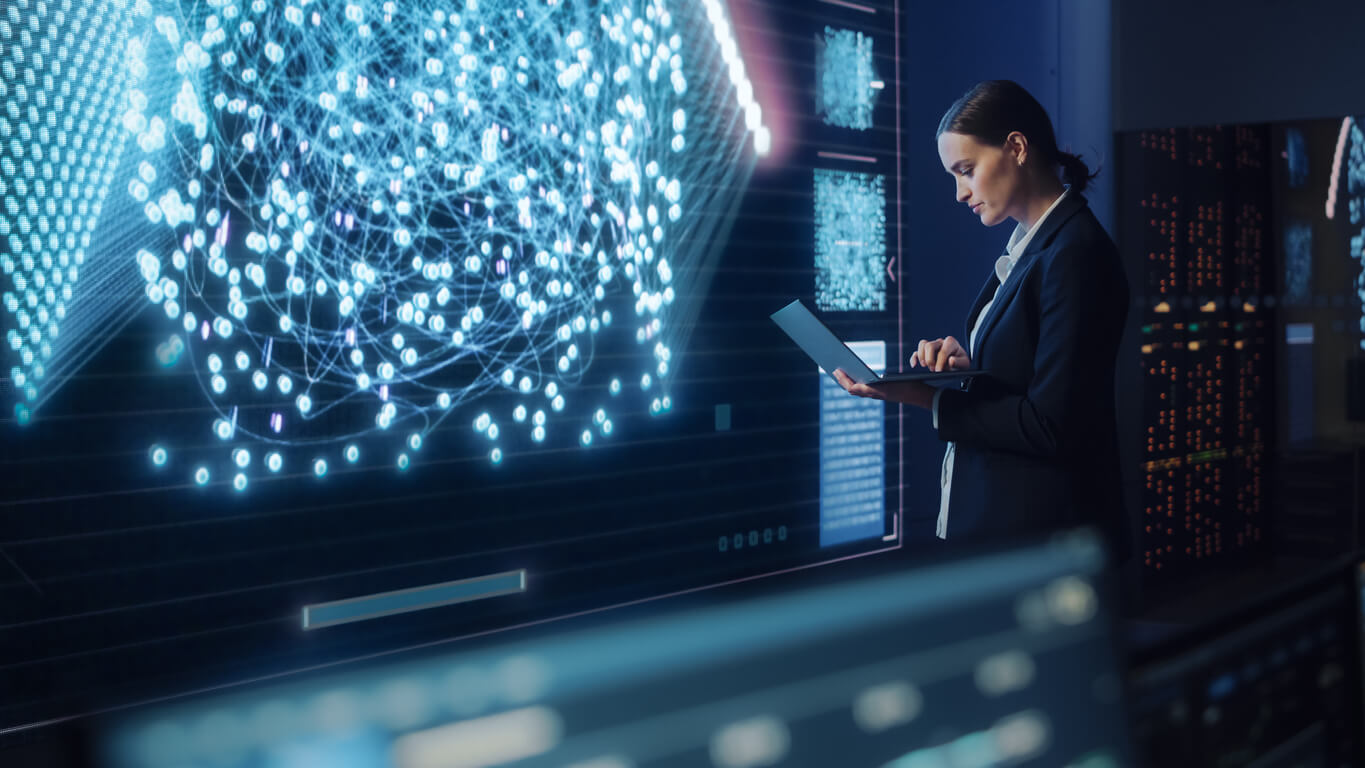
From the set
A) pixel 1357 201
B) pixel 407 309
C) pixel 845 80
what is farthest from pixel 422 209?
pixel 1357 201

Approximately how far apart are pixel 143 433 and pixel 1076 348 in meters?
1.79

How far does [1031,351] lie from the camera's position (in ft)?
5.72

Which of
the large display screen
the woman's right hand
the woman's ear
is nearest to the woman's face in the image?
the woman's ear

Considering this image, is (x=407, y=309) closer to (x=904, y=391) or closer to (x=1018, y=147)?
(x=904, y=391)

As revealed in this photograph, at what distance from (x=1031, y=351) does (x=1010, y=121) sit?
368mm

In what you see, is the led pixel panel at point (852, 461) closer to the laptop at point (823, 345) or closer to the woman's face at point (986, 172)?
the laptop at point (823, 345)

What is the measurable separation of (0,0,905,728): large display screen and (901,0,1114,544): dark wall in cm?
19

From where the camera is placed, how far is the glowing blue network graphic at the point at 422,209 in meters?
2.43

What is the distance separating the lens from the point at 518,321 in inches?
115

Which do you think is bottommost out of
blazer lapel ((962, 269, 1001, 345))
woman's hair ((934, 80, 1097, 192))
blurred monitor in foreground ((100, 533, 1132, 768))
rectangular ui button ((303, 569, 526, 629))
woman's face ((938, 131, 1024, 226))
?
rectangular ui button ((303, 569, 526, 629))

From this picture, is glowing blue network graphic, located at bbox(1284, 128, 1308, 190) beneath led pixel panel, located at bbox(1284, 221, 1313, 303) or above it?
above

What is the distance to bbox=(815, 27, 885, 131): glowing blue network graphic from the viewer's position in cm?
363

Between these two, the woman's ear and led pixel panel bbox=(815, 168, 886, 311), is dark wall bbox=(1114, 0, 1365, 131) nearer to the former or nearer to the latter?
led pixel panel bbox=(815, 168, 886, 311)

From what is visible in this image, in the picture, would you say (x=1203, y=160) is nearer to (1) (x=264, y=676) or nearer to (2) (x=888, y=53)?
(2) (x=888, y=53)
